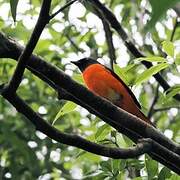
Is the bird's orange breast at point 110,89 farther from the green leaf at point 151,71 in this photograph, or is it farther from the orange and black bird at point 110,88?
the green leaf at point 151,71

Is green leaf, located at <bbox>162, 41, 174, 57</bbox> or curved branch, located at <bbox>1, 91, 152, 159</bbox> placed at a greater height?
curved branch, located at <bbox>1, 91, 152, 159</bbox>

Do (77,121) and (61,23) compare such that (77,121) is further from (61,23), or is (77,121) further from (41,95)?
(61,23)

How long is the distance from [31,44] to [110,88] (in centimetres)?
226

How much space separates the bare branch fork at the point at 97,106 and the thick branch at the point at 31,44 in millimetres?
120

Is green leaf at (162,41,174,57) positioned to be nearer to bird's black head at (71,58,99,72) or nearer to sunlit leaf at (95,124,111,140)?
sunlit leaf at (95,124,111,140)

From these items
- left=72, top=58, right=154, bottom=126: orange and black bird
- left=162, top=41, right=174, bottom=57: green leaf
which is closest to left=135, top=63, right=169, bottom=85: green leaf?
left=162, top=41, right=174, bottom=57: green leaf

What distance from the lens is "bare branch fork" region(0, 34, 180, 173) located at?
155cm

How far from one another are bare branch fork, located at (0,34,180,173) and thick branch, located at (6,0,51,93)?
0.12m

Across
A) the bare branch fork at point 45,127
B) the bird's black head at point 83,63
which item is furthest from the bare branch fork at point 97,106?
the bird's black head at point 83,63

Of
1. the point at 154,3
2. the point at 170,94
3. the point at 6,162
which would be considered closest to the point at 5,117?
the point at 6,162

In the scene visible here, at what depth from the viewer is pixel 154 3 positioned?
574mm

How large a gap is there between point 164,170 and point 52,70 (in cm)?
88

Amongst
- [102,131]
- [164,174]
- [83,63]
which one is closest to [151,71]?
[102,131]

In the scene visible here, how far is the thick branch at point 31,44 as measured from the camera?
1.33m
